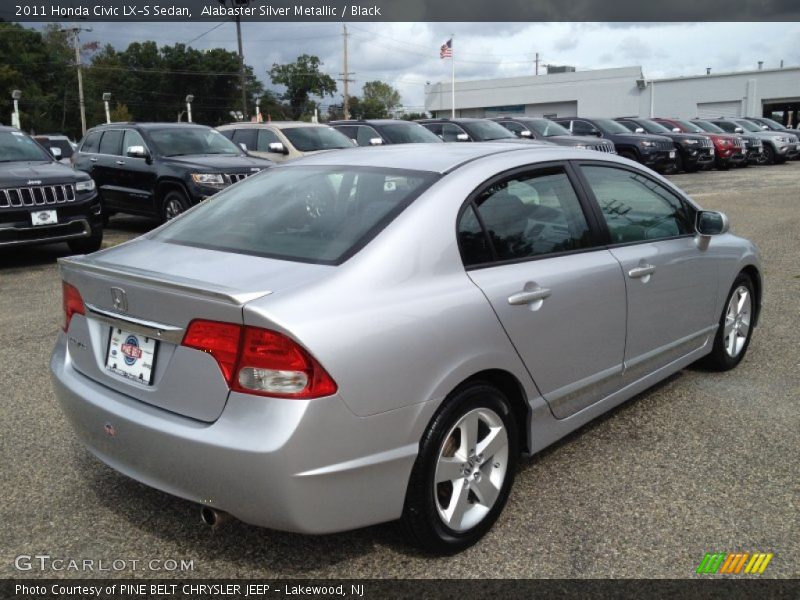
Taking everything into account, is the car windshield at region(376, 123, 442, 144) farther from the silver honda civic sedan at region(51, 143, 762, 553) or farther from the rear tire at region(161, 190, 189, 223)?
the silver honda civic sedan at region(51, 143, 762, 553)

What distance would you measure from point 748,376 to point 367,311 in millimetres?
3378

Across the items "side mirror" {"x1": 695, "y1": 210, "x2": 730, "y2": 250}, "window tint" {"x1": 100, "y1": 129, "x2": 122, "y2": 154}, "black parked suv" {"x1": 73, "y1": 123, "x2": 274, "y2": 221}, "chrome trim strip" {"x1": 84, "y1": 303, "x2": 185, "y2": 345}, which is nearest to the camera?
"chrome trim strip" {"x1": 84, "y1": 303, "x2": 185, "y2": 345}

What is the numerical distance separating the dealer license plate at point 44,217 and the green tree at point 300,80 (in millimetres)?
90310

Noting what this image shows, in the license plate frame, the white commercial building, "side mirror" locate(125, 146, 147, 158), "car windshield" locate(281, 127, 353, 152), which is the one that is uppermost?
the white commercial building

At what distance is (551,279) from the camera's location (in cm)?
327

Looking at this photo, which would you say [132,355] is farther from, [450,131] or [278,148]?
[450,131]

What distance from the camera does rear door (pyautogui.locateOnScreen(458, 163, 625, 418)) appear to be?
10.1 feet

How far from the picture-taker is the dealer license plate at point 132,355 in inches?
106

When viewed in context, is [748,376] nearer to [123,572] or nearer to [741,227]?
[123,572]

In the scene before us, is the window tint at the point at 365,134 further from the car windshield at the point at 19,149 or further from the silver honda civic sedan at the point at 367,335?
the silver honda civic sedan at the point at 367,335

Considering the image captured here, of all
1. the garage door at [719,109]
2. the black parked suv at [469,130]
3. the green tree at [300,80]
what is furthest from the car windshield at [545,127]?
the green tree at [300,80]

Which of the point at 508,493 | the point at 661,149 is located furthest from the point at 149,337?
the point at 661,149

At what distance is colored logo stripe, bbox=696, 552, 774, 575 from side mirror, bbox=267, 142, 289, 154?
10.5 metres

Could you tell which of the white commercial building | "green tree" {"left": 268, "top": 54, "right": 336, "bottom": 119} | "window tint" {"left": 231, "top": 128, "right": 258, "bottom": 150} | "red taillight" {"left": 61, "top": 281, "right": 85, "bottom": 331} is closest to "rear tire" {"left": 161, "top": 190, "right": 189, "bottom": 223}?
"window tint" {"left": 231, "top": 128, "right": 258, "bottom": 150}
